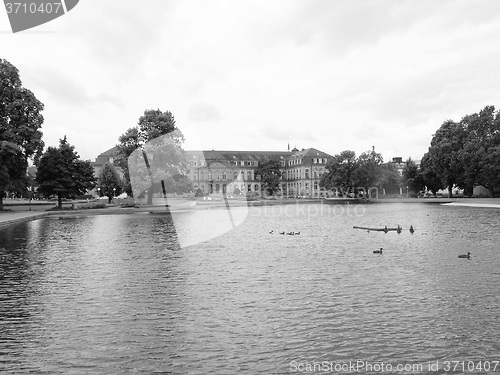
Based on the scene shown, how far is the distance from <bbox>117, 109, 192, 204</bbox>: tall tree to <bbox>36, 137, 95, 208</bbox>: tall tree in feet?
24.9

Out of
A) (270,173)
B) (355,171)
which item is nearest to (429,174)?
(355,171)

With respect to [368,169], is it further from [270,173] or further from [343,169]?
[270,173]

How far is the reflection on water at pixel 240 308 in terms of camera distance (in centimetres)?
1007

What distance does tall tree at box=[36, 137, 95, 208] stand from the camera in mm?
73000

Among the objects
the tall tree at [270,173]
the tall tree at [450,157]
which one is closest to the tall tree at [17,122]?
the tall tree at [450,157]

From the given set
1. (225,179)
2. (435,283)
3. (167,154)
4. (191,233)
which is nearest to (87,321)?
(435,283)

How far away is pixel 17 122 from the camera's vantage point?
63031 millimetres

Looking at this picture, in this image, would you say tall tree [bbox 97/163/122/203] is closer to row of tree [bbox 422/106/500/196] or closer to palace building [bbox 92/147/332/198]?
palace building [bbox 92/147/332/198]

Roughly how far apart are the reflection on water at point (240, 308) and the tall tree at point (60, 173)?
168 feet

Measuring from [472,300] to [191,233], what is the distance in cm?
2472

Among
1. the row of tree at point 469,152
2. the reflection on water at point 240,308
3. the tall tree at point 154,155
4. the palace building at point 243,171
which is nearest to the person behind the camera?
the reflection on water at point 240,308

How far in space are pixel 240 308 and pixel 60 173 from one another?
67.2 metres

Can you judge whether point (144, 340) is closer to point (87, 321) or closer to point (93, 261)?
point (87, 321)

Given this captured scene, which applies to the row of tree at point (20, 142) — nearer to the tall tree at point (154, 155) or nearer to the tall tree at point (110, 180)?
the tall tree at point (154, 155)
